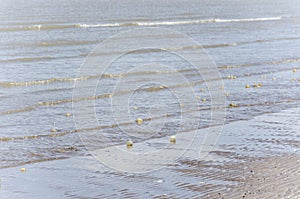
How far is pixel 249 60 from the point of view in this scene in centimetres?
2669

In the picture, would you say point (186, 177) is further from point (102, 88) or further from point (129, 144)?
point (102, 88)

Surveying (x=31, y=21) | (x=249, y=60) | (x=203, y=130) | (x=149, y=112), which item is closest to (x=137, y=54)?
(x=249, y=60)

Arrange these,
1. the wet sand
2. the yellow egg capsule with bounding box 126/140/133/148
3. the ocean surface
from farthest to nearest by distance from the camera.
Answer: the ocean surface
the yellow egg capsule with bounding box 126/140/133/148
the wet sand

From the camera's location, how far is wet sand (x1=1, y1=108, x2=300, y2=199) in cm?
916

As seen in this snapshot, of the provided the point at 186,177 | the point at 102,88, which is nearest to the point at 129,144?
the point at 186,177

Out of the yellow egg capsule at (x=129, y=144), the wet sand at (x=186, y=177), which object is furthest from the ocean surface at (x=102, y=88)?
the yellow egg capsule at (x=129, y=144)

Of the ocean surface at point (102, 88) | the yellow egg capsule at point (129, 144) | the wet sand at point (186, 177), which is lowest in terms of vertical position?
the wet sand at point (186, 177)

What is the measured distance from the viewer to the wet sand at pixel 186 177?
9.16 meters

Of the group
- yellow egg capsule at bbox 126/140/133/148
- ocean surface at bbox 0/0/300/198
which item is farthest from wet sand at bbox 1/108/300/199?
yellow egg capsule at bbox 126/140/133/148

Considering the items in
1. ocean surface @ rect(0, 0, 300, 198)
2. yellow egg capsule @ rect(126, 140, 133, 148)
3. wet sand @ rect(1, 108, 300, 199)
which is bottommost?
→ wet sand @ rect(1, 108, 300, 199)

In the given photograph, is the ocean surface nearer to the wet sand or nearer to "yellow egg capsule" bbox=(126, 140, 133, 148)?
the wet sand

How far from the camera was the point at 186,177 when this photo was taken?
9.98 metres

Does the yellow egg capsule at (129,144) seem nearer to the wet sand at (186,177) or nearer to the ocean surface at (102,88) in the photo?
the ocean surface at (102,88)

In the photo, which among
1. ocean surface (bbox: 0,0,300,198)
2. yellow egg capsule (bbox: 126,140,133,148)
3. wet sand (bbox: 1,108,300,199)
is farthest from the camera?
ocean surface (bbox: 0,0,300,198)
